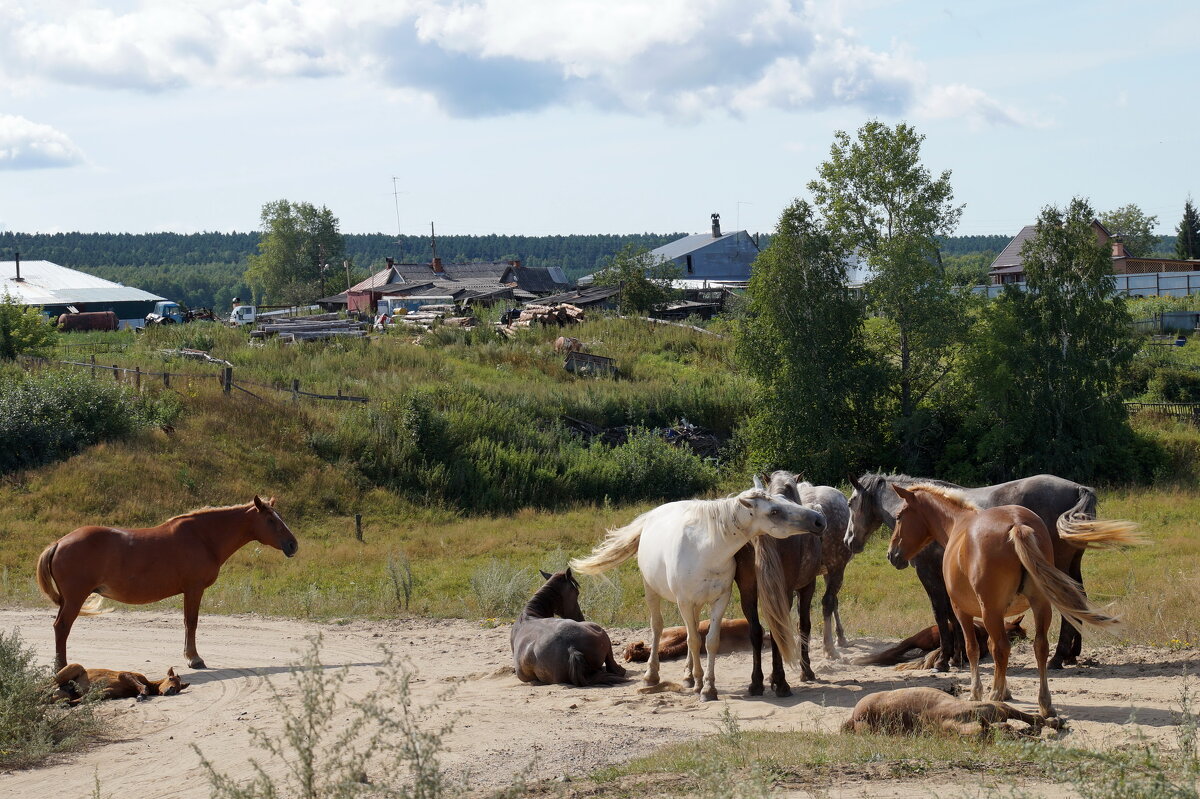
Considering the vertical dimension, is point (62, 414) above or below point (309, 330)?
below

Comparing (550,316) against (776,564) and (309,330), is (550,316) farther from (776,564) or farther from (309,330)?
(776,564)

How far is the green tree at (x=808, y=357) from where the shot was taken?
112 ft

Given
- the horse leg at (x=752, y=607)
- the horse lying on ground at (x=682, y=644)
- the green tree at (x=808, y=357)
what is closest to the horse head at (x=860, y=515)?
the horse lying on ground at (x=682, y=644)

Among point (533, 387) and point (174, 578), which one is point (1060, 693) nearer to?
point (174, 578)

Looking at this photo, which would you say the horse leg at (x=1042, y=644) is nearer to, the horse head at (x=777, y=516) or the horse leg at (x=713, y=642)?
the horse head at (x=777, y=516)

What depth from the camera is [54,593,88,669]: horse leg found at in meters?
11.3

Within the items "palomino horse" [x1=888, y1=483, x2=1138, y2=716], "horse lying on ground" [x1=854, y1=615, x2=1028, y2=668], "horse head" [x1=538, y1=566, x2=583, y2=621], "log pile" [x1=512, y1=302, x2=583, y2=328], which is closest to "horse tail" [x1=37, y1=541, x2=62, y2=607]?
"horse head" [x1=538, y1=566, x2=583, y2=621]

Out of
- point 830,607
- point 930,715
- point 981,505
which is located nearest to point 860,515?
point 830,607

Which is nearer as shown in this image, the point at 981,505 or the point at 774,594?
the point at 774,594

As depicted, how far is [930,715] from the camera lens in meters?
8.11

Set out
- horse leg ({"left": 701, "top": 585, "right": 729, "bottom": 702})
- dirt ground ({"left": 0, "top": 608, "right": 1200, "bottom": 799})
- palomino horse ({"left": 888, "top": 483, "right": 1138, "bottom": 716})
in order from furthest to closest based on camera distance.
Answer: horse leg ({"left": 701, "top": 585, "right": 729, "bottom": 702}) → palomino horse ({"left": 888, "top": 483, "right": 1138, "bottom": 716}) → dirt ground ({"left": 0, "top": 608, "right": 1200, "bottom": 799})

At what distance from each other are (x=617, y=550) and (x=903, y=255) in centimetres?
2604

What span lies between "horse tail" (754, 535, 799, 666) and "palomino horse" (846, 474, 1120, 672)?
6.28ft

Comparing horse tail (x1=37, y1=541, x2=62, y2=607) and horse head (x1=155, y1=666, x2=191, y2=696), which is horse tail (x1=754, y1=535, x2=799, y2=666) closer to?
horse head (x1=155, y1=666, x2=191, y2=696)
